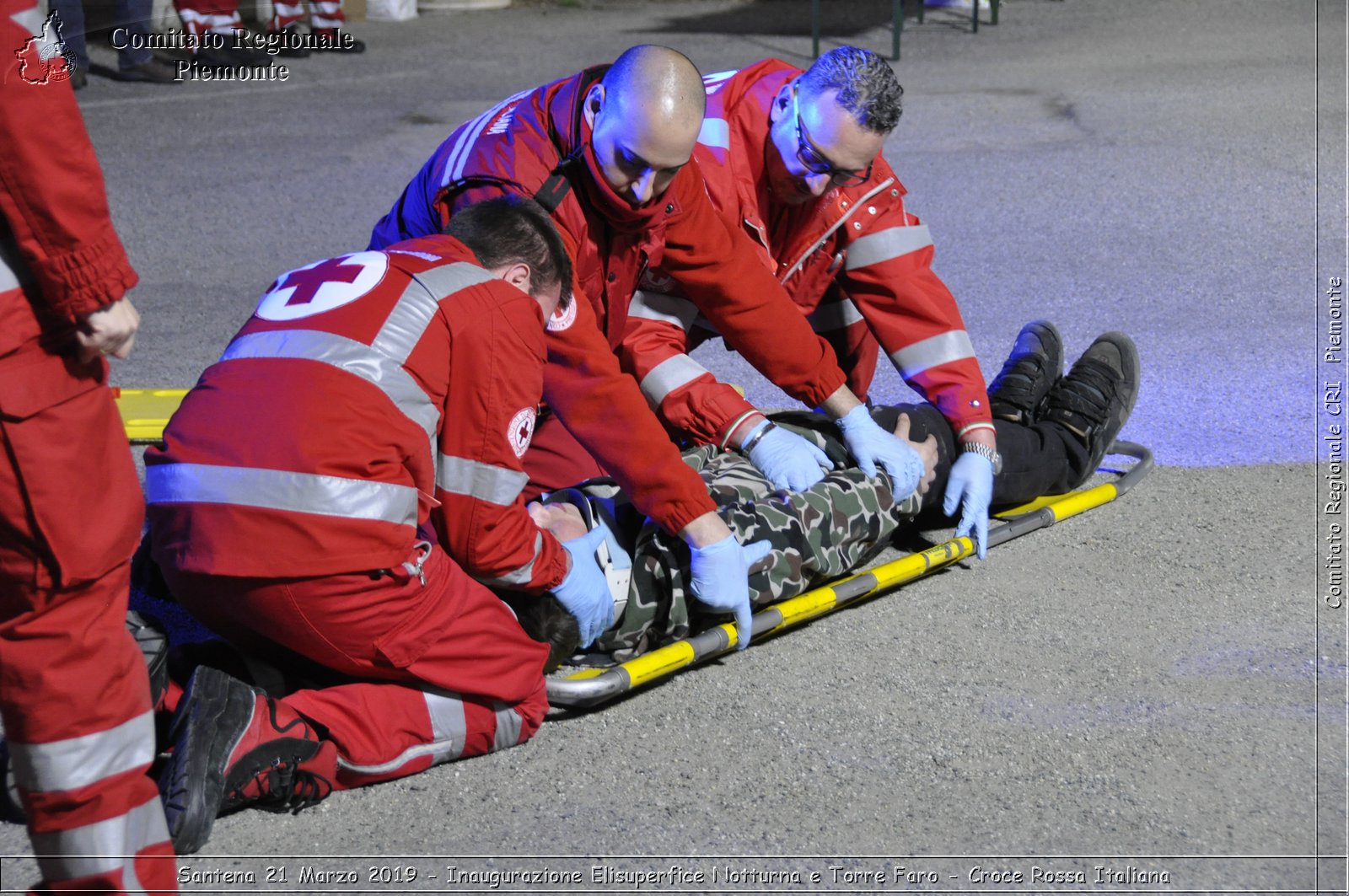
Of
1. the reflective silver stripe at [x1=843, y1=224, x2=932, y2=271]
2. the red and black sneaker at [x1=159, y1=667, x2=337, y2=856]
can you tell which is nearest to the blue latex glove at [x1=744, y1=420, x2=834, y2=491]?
the reflective silver stripe at [x1=843, y1=224, x2=932, y2=271]

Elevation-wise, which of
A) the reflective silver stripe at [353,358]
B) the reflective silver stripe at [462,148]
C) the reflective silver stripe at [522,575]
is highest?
the reflective silver stripe at [462,148]

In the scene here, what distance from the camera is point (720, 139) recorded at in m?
3.47

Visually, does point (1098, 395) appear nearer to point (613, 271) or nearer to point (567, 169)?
point (613, 271)

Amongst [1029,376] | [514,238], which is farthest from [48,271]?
[1029,376]

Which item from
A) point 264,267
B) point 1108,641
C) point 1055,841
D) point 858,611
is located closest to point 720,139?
point 858,611

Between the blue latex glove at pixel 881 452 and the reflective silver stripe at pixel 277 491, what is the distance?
1.36 meters

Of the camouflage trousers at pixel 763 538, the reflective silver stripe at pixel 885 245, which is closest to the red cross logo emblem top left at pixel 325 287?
the camouflage trousers at pixel 763 538

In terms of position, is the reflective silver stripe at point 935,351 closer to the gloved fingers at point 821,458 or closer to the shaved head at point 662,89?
the gloved fingers at point 821,458

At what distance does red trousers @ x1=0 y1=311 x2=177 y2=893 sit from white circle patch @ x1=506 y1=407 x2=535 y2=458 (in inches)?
27.0

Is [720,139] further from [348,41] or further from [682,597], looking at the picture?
[348,41]

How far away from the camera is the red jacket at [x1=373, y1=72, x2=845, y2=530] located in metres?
2.83

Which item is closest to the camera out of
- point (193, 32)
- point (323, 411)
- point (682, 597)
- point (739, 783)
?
point (323, 411)

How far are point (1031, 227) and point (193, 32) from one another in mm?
6078

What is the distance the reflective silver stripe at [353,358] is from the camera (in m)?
2.30
